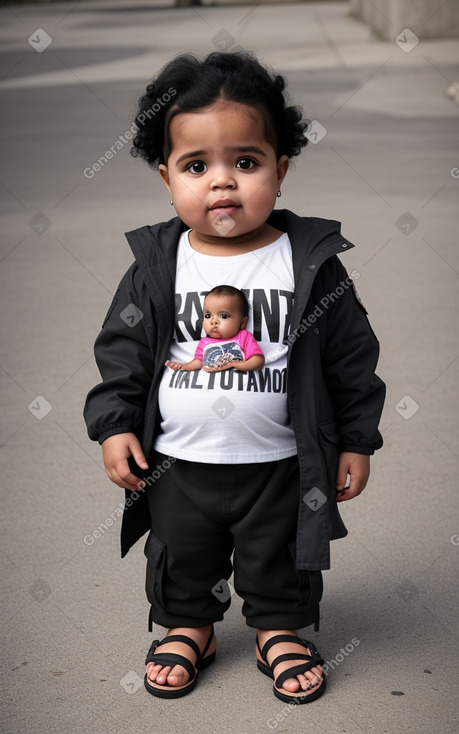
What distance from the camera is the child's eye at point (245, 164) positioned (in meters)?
2.04

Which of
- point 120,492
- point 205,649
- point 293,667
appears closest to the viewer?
point 293,667

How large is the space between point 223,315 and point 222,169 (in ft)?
0.99

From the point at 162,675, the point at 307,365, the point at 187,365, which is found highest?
the point at 307,365

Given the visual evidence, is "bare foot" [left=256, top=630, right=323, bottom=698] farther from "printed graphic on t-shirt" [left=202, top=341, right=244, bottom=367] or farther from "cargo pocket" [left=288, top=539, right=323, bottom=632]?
"printed graphic on t-shirt" [left=202, top=341, right=244, bottom=367]

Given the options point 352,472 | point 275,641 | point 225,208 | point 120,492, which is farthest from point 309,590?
point 120,492

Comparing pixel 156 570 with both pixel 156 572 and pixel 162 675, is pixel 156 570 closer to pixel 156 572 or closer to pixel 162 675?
pixel 156 572

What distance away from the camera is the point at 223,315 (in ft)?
6.77

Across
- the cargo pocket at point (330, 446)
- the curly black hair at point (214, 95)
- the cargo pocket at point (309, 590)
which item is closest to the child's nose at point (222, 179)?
the curly black hair at point (214, 95)

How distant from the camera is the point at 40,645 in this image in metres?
2.41

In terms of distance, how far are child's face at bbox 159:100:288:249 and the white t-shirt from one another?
A: 0.10 metres

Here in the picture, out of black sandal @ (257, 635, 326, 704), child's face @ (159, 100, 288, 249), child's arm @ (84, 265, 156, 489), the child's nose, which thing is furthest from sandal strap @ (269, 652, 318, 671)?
the child's nose

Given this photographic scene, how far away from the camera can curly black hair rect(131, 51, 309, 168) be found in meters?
2.03

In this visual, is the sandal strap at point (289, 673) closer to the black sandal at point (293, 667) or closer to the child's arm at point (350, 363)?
the black sandal at point (293, 667)

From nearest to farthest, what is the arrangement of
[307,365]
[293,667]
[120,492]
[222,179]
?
[222,179]
[307,365]
[293,667]
[120,492]
